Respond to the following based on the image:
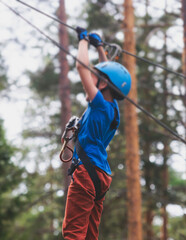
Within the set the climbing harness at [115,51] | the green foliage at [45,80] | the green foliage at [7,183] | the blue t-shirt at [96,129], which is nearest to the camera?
the blue t-shirt at [96,129]

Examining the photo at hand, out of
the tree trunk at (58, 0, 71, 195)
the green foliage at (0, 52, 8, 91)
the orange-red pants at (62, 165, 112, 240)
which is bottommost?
the orange-red pants at (62, 165, 112, 240)

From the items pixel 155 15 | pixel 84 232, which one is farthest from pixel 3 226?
pixel 155 15

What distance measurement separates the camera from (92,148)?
273 cm

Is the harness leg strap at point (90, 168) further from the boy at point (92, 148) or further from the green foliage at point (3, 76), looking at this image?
the green foliage at point (3, 76)

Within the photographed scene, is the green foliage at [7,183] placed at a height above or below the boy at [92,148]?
above

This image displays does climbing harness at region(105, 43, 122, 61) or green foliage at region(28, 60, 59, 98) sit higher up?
green foliage at region(28, 60, 59, 98)

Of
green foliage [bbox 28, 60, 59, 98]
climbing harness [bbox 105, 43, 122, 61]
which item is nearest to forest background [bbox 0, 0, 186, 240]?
green foliage [bbox 28, 60, 59, 98]

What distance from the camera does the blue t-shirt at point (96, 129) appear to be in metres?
2.70

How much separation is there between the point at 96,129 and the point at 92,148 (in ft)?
0.52

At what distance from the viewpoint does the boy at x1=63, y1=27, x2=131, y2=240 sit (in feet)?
8.63

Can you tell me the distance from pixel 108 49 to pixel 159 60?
38.4 ft

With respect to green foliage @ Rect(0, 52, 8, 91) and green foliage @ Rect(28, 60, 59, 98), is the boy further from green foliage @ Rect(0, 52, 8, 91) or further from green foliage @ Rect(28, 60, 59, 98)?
green foliage @ Rect(0, 52, 8, 91)

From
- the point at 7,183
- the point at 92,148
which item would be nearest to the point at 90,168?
Answer: the point at 92,148

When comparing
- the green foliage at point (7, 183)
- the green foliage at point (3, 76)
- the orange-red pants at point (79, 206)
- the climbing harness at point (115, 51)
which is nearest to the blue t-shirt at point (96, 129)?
the orange-red pants at point (79, 206)
